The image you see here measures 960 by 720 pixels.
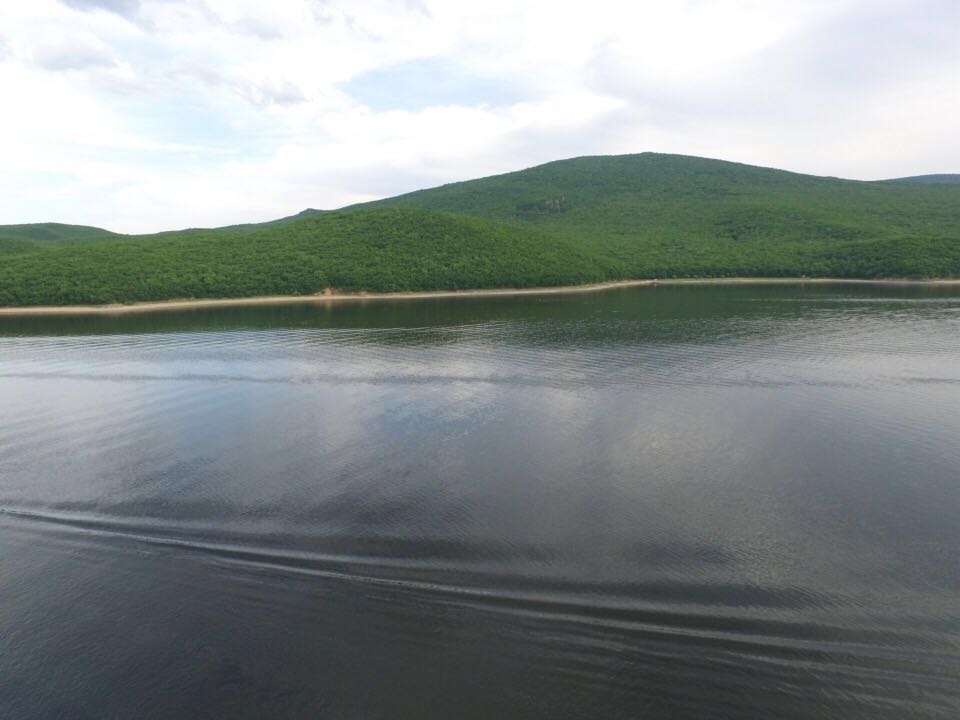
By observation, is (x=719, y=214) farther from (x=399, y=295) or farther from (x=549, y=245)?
(x=399, y=295)

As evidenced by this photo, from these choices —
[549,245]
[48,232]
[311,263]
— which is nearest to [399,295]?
[311,263]

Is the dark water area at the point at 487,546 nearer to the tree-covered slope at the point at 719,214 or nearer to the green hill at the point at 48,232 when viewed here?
the tree-covered slope at the point at 719,214

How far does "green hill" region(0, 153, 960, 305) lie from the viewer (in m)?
82.5

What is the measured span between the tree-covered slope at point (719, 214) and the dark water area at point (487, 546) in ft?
275

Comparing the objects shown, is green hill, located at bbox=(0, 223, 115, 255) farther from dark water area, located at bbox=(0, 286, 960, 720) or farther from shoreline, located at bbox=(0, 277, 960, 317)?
dark water area, located at bbox=(0, 286, 960, 720)

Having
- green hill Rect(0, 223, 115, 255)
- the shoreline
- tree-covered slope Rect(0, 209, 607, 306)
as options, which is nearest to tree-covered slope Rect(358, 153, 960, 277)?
the shoreline

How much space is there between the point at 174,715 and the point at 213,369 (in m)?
29.0

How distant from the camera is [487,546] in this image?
45.3ft

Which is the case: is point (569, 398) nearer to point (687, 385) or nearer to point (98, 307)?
point (687, 385)

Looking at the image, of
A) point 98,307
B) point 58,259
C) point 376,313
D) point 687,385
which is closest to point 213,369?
point 687,385

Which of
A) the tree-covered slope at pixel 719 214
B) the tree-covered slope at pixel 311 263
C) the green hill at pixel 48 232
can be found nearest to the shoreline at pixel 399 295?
the tree-covered slope at pixel 311 263

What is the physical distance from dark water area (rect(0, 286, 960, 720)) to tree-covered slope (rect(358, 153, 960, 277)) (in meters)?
83.8

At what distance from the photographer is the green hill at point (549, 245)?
82.5 meters

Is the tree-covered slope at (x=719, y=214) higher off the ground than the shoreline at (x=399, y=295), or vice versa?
the tree-covered slope at (x=719, y=214)
